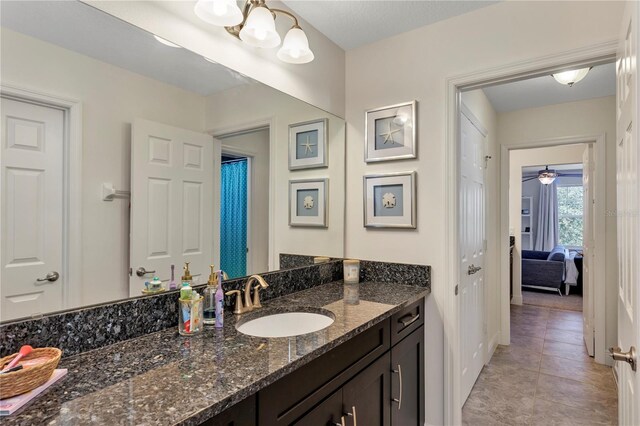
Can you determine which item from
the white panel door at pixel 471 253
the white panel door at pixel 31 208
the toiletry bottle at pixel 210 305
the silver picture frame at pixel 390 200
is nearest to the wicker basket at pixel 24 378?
the white panel door at pixel 31 208

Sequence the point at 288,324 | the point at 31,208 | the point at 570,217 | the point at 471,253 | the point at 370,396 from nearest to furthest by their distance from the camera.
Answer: the point at 31,208, the point at 370,396, the point at 288,324, the point at 471,253, the point at 570,217

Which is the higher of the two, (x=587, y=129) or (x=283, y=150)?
(x=587, y=129)

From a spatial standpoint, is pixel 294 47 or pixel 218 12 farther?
pixel 294 47

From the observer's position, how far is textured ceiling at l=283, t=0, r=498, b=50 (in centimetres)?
185

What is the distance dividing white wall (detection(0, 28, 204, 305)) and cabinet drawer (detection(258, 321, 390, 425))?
62 centimetres

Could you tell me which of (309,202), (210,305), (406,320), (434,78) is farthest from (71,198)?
(434,78)

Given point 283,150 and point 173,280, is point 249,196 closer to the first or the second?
point 283,150

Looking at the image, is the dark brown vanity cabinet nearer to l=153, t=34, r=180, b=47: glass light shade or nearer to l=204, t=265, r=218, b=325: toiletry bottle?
l=204, t=265, r=218, b=325: toiletry bottle

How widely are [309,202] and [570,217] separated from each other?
28.0 ft

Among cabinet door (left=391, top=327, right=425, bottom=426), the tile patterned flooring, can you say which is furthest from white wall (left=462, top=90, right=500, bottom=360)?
cabinet door (left=391, top=327, right=425, bottom=426)

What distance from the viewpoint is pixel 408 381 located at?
1800 millimetres

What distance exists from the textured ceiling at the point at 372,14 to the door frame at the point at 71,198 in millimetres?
1255

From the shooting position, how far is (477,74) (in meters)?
1.89

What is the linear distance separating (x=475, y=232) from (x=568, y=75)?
127 cm
